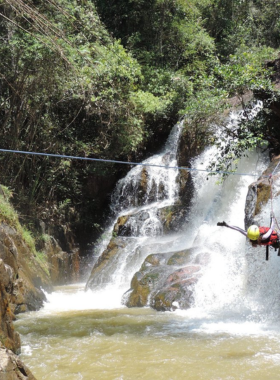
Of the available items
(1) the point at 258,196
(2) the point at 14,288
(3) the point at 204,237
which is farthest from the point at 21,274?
(1) the point at 258,196

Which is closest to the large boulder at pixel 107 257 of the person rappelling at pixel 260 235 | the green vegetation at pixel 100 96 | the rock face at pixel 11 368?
the green vegetation at pixel 100 96

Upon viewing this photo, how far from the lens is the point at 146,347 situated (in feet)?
18.0

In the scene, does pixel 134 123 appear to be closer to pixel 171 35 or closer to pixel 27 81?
pixel 27 81

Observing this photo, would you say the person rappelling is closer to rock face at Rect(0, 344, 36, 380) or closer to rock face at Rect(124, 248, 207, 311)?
rock face at Rect(0, 344, 36, 380)

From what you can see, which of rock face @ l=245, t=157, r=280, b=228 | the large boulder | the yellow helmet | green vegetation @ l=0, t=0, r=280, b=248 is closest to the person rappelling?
the yellow helmet

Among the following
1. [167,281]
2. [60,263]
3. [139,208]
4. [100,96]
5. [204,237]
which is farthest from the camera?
[139,208]

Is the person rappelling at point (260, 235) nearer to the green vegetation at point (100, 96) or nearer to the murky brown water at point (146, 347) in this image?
the murky brown water at point (146, 347)

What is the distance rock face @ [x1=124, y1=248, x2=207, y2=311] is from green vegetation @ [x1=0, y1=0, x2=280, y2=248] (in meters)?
2.83

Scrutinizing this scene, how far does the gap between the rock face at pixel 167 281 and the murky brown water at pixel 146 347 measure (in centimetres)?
43

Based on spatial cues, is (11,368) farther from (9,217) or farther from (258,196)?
(9,217)

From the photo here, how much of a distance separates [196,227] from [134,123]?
12.9 ft

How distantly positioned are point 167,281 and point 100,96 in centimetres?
623

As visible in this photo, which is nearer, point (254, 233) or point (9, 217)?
point (254, 233)

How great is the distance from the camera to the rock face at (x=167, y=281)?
7.86 meters
